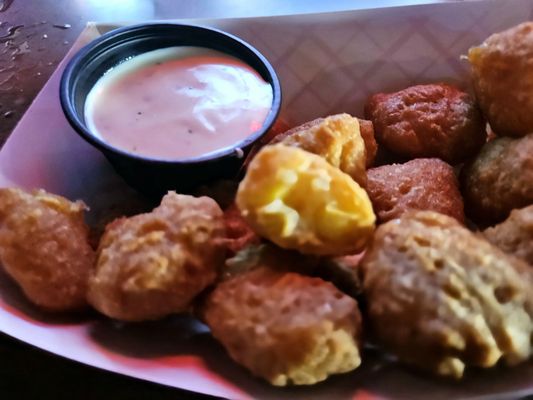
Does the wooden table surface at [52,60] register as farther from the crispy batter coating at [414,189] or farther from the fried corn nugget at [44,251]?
the crispy batter coating at [414,189]

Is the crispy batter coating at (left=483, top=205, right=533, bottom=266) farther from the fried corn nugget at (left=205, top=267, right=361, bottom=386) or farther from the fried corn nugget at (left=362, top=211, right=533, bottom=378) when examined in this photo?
the fried corn nugget at (left=205, top=267, right=361, bottom=386)

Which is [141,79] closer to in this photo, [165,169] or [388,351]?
[165,169]

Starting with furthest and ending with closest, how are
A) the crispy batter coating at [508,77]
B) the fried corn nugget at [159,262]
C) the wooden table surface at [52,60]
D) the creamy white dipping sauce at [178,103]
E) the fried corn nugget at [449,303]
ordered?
the creamy white dipping sauce at [178,103], the crispy batter coating at [508,77], the wooden table surface at [52,60], the fried corn nugget at [159,262], the fried corn nugget at [449,303]

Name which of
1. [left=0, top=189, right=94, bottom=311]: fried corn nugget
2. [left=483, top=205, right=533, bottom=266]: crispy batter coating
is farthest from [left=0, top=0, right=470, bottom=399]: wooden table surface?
[left=483, top=205, right=533, bottom=266]: crispy batter coating

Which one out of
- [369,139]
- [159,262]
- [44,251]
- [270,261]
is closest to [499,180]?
[369,139]

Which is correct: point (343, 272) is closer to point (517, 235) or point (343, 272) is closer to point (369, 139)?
point (517, 235)

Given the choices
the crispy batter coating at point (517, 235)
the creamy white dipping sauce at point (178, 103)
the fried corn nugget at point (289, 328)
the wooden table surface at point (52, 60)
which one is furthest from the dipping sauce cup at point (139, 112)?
the crispy batter coating at point (517, 235)
